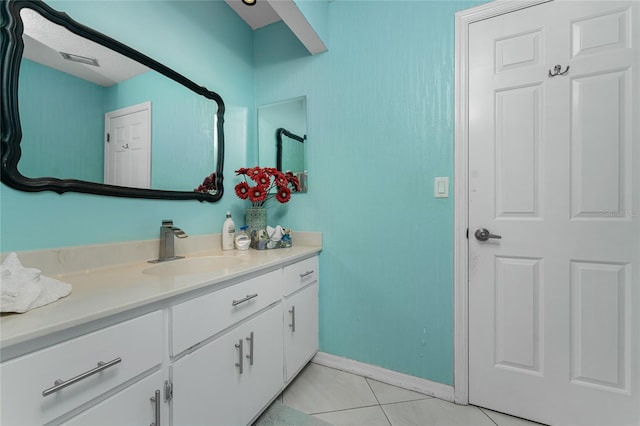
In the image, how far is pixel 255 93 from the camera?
2.06 meters

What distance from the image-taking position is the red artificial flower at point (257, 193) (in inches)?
66.6

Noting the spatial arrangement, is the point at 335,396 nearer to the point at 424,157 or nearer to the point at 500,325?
the point at 500,325

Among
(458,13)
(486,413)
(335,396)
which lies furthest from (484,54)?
(335,396)

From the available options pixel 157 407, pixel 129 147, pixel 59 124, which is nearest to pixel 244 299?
pixel 157 407

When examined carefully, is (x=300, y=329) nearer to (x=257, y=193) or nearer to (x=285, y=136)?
(x=257, y=193)

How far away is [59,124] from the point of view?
1028mm

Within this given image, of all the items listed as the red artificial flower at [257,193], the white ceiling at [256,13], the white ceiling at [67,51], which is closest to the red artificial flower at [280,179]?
the red artificial flower at [257,193]

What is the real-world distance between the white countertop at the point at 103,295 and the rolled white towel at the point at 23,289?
19 millimetres

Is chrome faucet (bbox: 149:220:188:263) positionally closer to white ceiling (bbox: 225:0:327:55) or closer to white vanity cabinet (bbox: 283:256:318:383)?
white vanity cabinet (bbox: 283:256:318:383)

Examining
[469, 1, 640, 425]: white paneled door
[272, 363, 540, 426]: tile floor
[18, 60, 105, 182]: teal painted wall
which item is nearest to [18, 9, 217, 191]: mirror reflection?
[18, 60, 105, 182]: teal painted wall

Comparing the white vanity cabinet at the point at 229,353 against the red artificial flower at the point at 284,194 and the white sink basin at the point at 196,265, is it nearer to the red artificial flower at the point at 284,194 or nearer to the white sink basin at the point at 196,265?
the white sink basin at the point at 196,265

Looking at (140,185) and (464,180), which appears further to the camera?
(464,180)

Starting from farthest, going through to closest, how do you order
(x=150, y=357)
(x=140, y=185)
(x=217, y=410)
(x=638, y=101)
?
(x=140, y=185)
(x=638, y=101)
(x=217, y=410)
(x=150, y=357)

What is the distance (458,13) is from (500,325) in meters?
1.69
